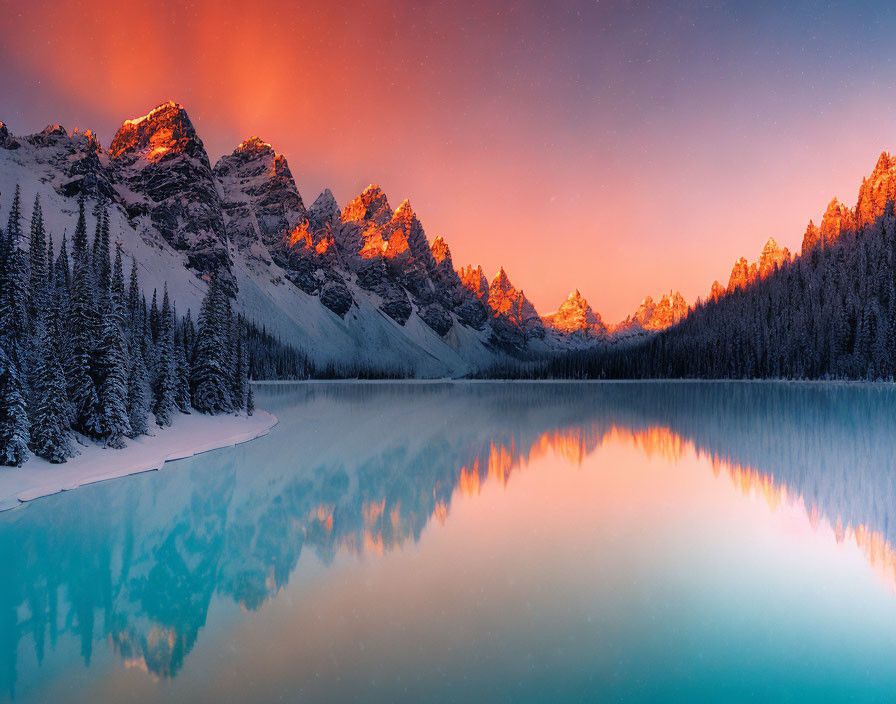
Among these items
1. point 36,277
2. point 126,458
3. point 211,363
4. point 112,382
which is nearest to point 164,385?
point 112,382

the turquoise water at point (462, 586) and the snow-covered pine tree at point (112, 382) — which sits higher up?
the snow-covered pine tree at point (112, 382)

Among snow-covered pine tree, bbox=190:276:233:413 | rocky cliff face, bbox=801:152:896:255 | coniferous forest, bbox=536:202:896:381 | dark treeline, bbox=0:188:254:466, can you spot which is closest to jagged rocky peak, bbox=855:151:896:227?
Answer: rocky cliff face, bbox=801:152:896:255

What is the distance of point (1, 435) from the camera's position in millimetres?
23250

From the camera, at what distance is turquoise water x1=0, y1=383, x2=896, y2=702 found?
27.5ft

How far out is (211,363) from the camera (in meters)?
51.0

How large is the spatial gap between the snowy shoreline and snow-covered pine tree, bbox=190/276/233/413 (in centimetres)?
259

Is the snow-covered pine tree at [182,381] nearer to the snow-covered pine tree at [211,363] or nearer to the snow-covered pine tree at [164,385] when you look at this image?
the snow-covered pine tree at [211,363]

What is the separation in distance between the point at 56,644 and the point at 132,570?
4.06 meters

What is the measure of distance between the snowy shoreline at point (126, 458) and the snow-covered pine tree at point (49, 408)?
67cm

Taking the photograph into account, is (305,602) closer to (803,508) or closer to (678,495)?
(678,495)

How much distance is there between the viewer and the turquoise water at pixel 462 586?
837cm

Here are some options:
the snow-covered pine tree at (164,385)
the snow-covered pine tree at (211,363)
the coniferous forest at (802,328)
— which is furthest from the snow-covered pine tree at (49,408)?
the coniferous forest at (802,328)

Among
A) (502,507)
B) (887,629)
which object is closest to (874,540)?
(887,629)

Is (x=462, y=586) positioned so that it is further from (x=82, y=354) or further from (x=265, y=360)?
(x=265, y=360)
